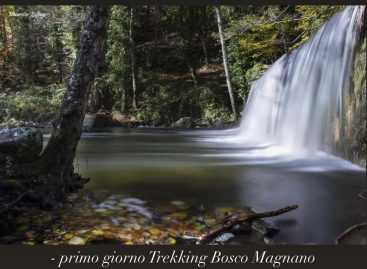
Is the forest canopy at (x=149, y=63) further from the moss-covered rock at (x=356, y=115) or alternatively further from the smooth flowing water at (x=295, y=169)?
the moss-covered rock at (x=356, y=115)

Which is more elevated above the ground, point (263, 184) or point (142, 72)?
point (142, 72)

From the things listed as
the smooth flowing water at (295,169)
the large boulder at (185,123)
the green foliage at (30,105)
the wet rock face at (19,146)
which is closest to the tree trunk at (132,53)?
the large boulder at (185,123)

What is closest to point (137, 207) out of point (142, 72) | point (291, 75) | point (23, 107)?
point (291, 75)

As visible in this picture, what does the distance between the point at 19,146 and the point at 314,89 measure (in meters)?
5.93

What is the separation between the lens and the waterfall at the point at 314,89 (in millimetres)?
6742

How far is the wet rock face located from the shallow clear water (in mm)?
806

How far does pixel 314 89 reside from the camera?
834 centimetres

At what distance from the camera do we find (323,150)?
7070mm

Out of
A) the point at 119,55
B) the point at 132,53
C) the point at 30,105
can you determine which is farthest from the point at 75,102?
the point at 119,55

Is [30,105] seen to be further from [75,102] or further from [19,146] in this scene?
[75,102]

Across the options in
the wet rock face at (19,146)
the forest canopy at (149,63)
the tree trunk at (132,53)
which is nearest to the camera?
the wet rock face at (19,146)

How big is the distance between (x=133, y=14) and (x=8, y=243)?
73.5 feet

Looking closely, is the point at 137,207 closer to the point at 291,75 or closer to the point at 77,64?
the point at 77,64

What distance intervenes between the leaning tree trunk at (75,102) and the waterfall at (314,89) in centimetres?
391
